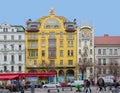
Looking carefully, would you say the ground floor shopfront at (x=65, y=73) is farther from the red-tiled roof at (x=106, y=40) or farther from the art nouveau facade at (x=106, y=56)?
the red-tiled roof at (x=106, y=40)

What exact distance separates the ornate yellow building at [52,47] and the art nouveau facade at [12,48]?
1368mm

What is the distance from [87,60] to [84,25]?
808 centimetres

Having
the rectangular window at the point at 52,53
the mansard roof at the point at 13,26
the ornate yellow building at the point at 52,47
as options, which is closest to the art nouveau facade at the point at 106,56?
the ornate yellow building at the point at 52,47

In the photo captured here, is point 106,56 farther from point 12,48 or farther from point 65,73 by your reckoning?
point 12,48

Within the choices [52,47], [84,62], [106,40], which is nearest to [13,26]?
[52,47]

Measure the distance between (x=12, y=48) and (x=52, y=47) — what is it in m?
9.15

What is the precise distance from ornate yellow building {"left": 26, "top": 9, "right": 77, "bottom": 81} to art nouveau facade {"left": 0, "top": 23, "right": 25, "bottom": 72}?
1368mm

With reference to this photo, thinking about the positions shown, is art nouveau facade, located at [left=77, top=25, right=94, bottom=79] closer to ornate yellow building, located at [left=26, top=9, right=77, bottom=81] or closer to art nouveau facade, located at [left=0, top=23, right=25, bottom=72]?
ornate yellow building, located at [left=26, top=9, right=77, bottom=81]

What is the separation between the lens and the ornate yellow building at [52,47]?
112 meters

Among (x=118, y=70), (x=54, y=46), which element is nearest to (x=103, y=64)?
(x=118, y=70)

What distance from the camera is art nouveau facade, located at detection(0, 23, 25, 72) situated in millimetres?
111500

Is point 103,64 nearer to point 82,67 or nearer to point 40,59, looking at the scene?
point 82,67

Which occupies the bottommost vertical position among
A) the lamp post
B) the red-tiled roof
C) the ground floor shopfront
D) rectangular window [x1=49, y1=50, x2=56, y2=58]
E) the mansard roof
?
the ground floor shopfront

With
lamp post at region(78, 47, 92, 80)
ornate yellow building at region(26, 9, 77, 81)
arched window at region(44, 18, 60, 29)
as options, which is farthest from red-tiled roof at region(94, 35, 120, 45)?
arched window at region(44, 18, 60, 29)
